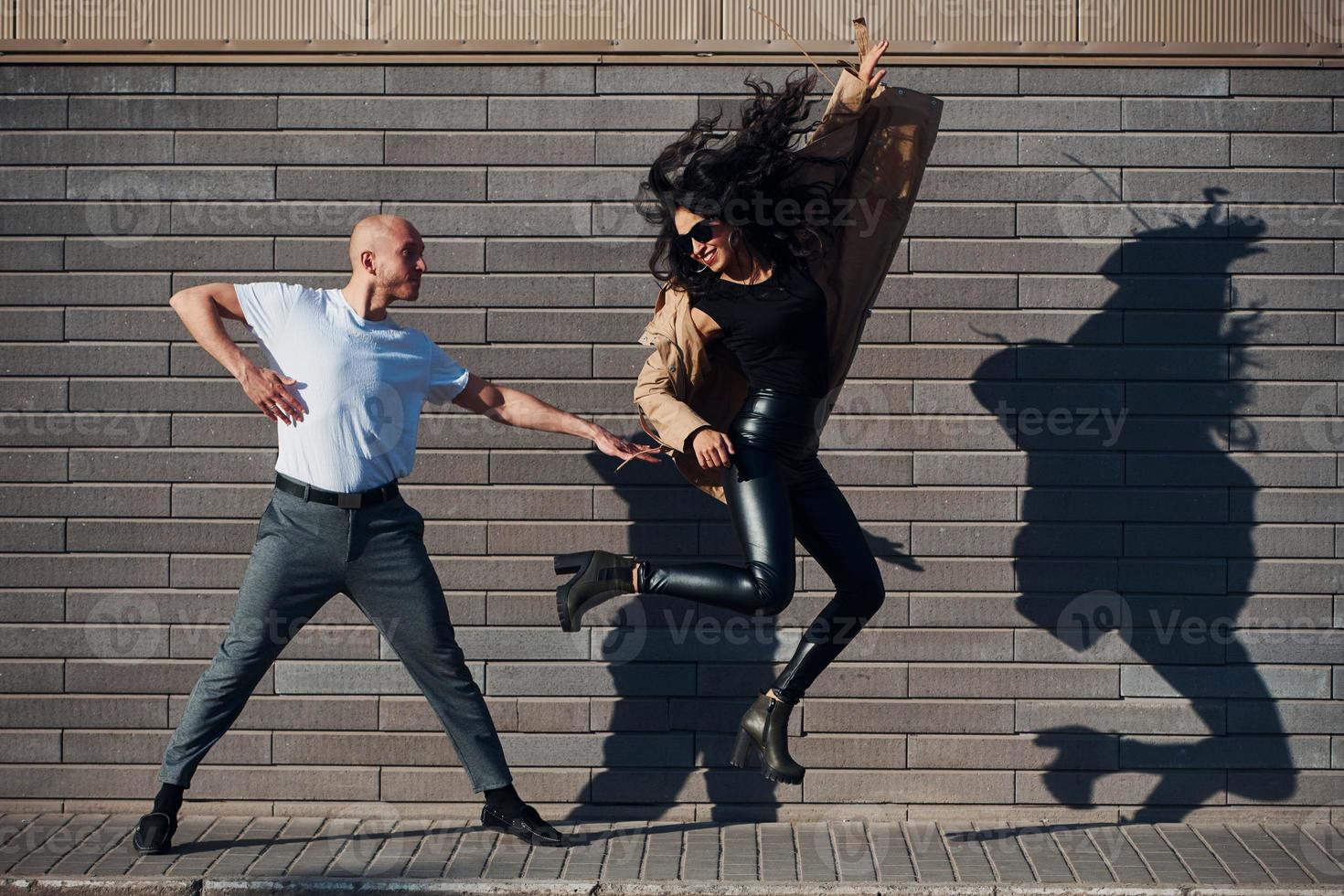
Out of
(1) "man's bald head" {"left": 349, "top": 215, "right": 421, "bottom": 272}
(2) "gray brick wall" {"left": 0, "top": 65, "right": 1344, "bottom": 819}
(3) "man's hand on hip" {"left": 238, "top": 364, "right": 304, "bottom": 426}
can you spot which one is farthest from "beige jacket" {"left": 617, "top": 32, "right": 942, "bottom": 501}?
(3) "man's hand on hip" {"left": 238, "top": 364, "right": 304, "bottom": 426}

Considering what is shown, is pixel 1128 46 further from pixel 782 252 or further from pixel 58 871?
pixel 58 871

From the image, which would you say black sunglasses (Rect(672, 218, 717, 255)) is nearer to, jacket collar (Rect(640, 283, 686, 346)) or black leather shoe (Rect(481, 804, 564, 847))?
jacket collar (Rect(640, 283, 686, 346))

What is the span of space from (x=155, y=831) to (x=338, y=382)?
1800mm

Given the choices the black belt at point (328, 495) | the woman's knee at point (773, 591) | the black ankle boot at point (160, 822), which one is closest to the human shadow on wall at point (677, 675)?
the woman's knee at point (773, 591)

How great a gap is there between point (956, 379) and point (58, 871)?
3940mm

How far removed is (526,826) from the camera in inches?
206

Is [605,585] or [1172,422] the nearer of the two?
[605,585]

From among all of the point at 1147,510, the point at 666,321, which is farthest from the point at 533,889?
the point at 1147,510

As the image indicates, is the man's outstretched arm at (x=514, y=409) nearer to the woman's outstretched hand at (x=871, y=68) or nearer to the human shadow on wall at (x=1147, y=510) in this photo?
the woman's outstretched hand at (x=871, y=68)

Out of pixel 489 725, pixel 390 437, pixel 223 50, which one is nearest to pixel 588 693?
pixel 489 725

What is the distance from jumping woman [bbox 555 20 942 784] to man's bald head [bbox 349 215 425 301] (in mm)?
902

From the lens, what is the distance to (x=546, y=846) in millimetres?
5277

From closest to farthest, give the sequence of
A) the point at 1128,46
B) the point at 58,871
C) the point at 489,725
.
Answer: the point at 58,871, the point at 489,725, the point at 1128,46

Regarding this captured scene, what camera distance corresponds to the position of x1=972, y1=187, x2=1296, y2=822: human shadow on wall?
229 inches
